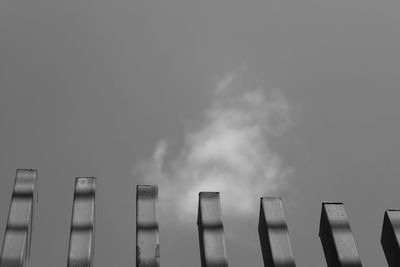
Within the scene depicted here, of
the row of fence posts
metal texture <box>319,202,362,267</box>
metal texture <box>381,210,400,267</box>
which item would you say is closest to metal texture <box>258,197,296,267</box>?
the row of fence posts

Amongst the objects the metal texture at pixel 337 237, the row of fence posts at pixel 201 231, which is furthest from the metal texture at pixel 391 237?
the metal texture at pixel 337 237

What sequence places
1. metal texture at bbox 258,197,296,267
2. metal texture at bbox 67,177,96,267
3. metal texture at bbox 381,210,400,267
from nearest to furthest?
metal texture at bbox 67,177,96,267 < metal texture at bbox 258,197,296,267 < metal texture at bbox 381,210,400,267

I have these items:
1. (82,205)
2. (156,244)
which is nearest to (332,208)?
(156,244)

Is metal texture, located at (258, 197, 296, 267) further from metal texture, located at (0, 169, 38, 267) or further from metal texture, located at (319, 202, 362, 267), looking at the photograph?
metal texture, located at (0, 169, 38, 267)

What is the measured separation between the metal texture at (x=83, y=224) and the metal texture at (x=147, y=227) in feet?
1.03

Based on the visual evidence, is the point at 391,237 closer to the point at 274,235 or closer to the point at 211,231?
the point at 274,235

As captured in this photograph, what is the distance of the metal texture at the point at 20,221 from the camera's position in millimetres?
4391

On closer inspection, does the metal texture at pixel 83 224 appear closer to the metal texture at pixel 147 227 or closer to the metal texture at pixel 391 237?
the metal texture at pixel 147 227

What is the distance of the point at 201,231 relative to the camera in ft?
15.3

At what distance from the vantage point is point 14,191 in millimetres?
4789

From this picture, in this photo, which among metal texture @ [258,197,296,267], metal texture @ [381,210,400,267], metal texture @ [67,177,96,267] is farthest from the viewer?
metal texture @ [381,210,400,267]

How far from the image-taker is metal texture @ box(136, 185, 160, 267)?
441cm

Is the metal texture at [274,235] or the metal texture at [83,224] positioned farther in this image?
the metal texture at [274,235]

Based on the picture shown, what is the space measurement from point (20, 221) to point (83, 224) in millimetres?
432
